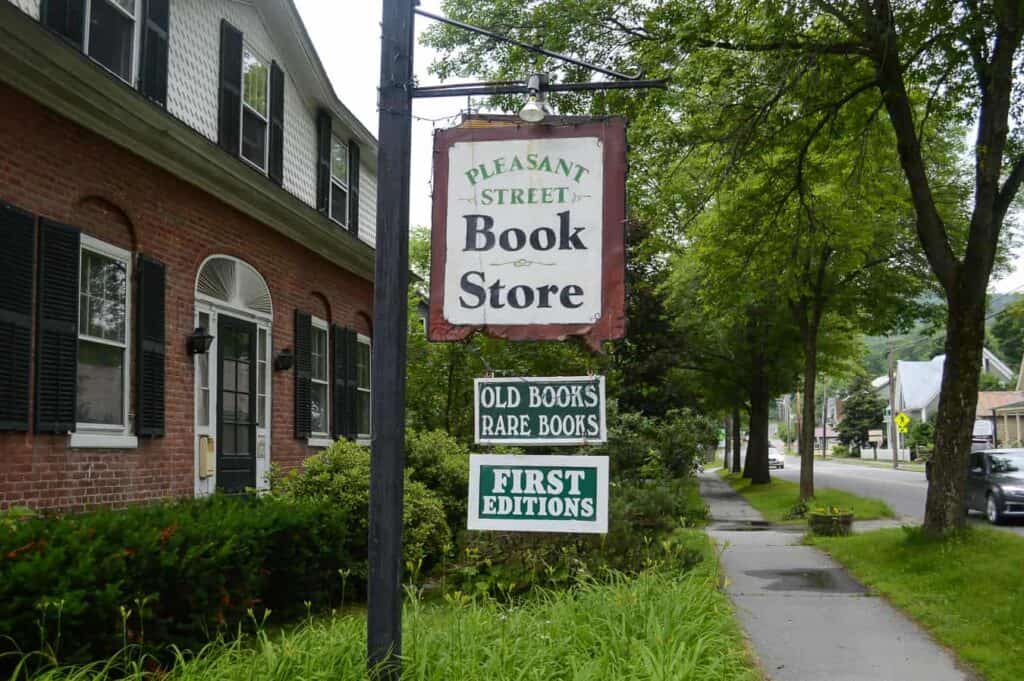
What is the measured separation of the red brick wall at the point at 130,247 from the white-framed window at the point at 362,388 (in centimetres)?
331

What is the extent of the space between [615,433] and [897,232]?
34.0 ft

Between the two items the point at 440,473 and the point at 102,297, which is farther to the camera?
the point at 440,473

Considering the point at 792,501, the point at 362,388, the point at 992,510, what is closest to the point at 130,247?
the point at 362,388

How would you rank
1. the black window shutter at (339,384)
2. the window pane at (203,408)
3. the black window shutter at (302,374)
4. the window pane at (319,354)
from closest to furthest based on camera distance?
the window pane at (203,408) → the black window shutter at (302,374) → the window pane at (319,354) → the black window shutter at (339,384)

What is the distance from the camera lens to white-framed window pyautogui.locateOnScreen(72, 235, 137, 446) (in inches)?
398

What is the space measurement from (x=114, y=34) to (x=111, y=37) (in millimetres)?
81

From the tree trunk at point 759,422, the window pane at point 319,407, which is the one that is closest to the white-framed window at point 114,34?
the window pane at point 319,407

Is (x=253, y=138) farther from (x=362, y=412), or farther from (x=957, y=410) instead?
(x=957, y=410)

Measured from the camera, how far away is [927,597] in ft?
33.3

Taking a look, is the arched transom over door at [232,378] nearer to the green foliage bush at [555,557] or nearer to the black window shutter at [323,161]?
the black window shutter at [323,161]

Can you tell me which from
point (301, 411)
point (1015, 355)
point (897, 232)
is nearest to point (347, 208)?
point (301, 411)

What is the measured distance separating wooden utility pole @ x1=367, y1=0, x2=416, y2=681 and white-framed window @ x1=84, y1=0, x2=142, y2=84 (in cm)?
604

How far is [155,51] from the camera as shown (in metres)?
11.3

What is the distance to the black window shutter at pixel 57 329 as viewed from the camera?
30.3 feet
